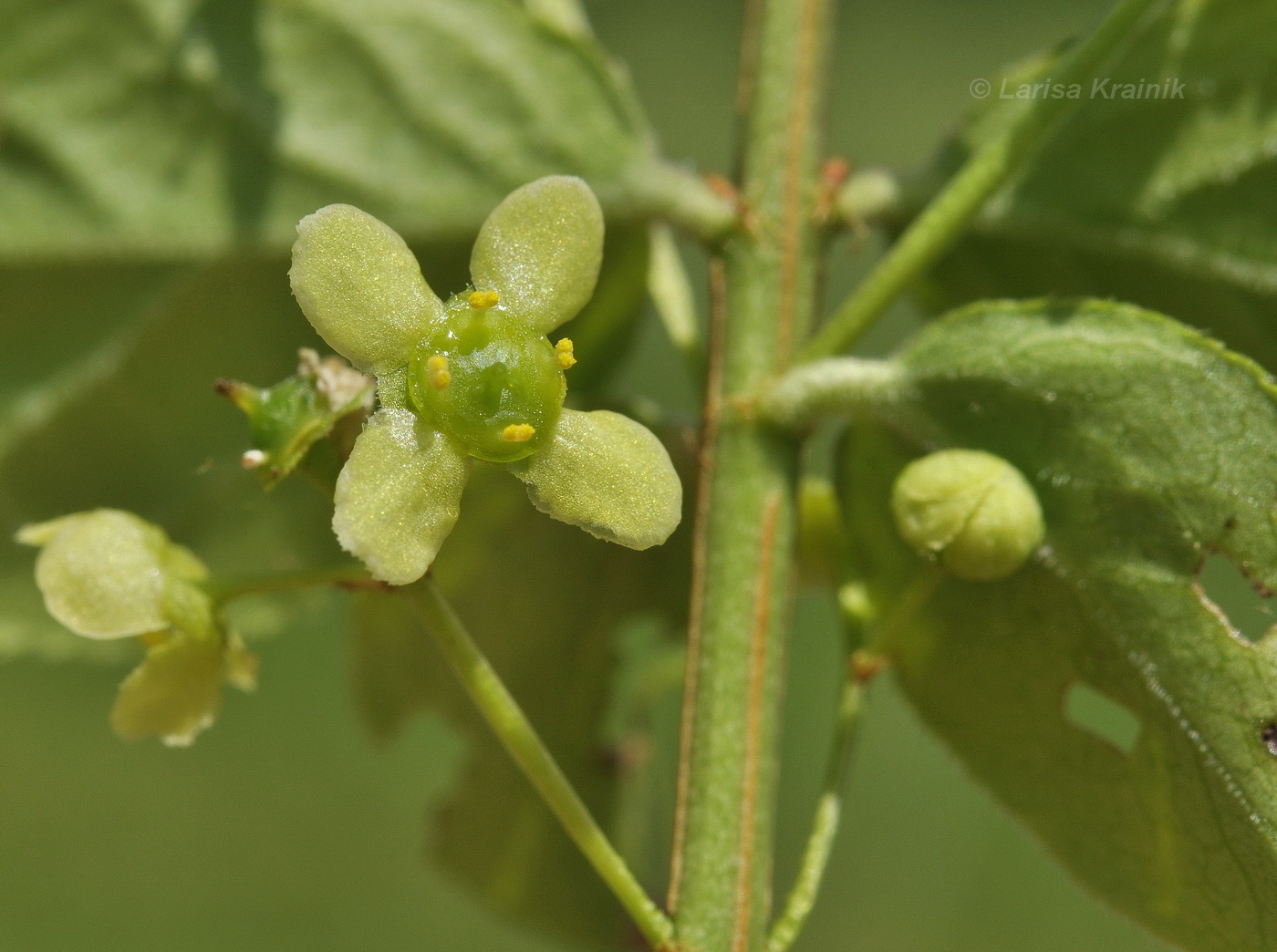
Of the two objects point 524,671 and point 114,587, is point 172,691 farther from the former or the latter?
point 524,671

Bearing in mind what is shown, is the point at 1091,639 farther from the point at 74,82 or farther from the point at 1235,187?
the point at 74,82

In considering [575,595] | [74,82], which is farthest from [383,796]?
[74,82]

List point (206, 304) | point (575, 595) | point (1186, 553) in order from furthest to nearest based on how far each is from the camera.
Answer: point (575, 595), point (206, 304), point (1186, 553)

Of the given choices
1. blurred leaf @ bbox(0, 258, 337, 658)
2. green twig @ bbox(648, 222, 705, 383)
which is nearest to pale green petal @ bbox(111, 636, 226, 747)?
blurred leaf @ bbox(0, 258, 337, 658)

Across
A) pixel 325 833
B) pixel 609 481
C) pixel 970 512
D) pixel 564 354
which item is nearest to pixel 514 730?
pixel 609 481

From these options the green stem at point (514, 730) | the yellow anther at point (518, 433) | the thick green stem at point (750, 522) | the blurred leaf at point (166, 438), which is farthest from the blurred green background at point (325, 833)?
the yellow anther at point (518, 433)
